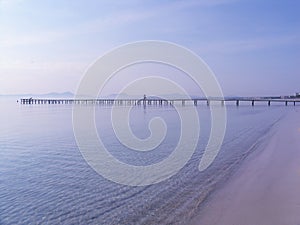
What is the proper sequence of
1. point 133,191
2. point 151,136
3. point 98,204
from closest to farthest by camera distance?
point 98,204 → point 133,191 → point 151,136

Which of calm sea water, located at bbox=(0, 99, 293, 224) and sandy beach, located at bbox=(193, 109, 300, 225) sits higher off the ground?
sandy beach, located at bbox=(193, 109, 300, 225)

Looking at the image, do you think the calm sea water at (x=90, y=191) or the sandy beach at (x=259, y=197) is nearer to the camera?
the sandy beach at (x=259, y=197)

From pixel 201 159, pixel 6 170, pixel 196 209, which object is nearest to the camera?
pixel 196 209

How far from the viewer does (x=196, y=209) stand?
7660mm

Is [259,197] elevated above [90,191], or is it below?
above

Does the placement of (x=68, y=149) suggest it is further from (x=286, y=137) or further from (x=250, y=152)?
(x=286, y=137)

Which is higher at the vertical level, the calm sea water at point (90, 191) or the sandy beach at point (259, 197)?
the sandy beach at point (259, 197)

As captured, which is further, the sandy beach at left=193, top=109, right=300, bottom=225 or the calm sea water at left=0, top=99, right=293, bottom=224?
the calm sea water at left=0, top=99, right=293, bottom=224

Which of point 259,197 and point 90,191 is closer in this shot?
point 259,197

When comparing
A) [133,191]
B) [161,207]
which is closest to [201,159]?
[133,191]

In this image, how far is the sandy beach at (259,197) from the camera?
6.69 meters

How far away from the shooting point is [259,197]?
8078 mm

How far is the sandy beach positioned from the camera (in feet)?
21.9

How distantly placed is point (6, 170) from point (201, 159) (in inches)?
334
